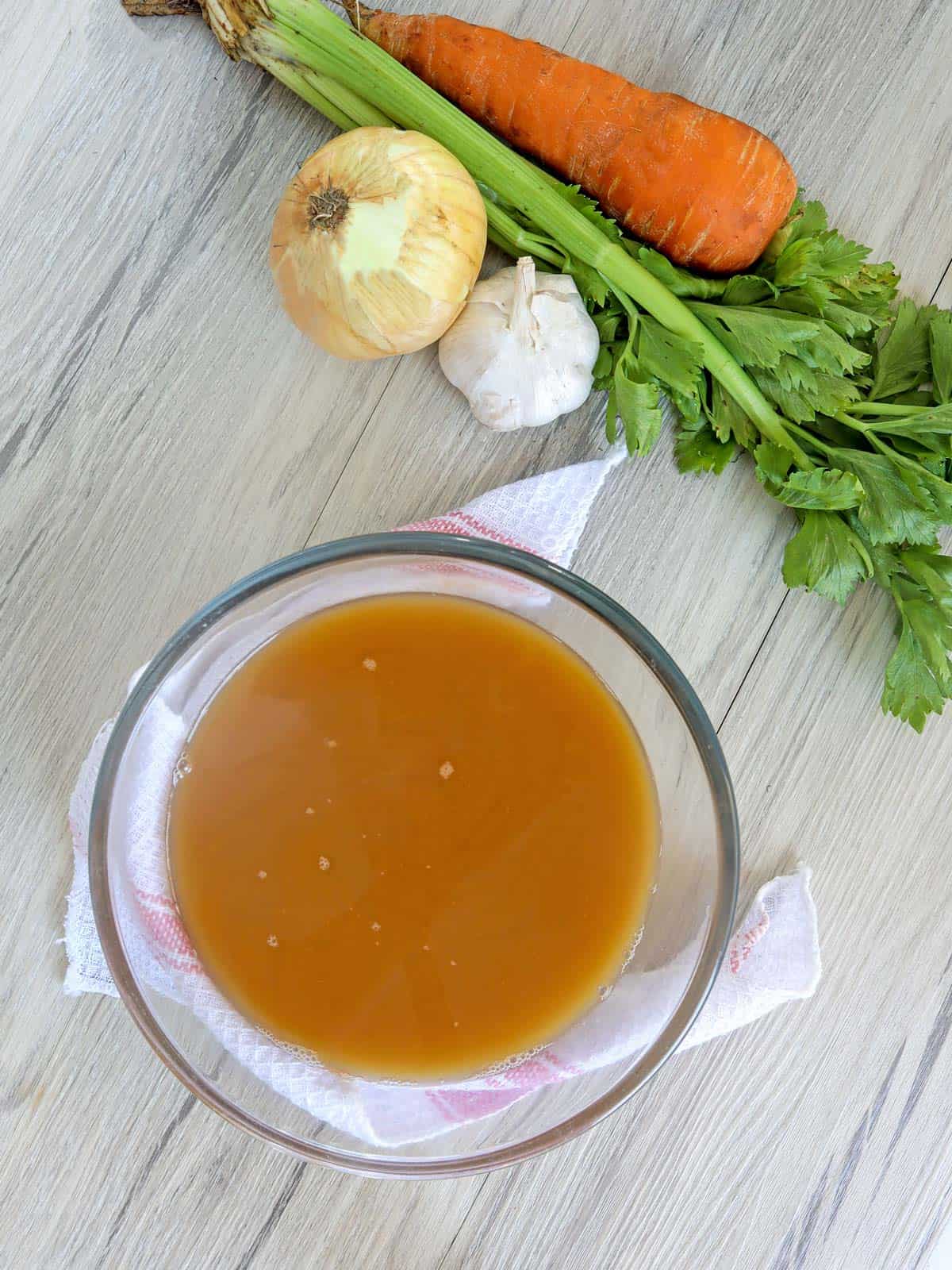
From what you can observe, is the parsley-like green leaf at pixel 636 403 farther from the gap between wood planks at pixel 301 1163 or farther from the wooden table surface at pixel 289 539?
the gap between wood planks at pixel 301 1163

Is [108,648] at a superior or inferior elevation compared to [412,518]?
inferior

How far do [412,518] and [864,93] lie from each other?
0.64 metres

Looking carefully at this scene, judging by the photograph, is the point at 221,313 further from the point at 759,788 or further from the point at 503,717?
the point at 759,788

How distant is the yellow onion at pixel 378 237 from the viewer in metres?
0.94

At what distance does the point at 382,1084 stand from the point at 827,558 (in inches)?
25.1

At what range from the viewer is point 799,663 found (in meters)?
1.11

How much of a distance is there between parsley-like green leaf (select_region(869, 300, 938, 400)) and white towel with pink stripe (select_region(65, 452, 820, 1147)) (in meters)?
0.27

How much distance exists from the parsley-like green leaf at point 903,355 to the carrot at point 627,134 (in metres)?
0.16

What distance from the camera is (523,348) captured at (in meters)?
1.01

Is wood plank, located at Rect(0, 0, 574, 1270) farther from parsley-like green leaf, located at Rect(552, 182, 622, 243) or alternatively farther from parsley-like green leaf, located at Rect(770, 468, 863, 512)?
parsley-like green leaf, located at Rect(770, 468, 863, 512)

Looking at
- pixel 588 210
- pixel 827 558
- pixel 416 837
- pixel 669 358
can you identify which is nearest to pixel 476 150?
pixel 588 210

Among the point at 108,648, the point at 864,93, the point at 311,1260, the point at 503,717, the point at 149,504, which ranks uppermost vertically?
the point at 864,93

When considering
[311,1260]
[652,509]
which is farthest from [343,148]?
[311,1260]

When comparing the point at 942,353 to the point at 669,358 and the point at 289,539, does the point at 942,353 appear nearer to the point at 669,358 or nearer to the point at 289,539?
the point at 669,358
